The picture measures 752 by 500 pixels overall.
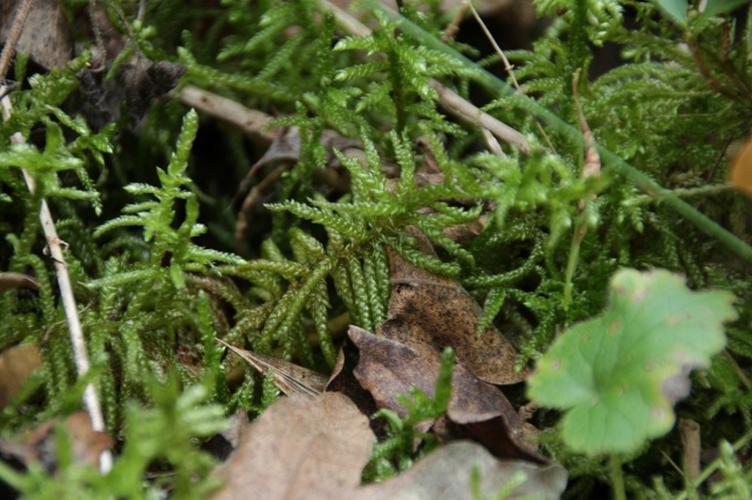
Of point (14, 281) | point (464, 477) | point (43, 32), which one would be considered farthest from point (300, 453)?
point (43, 32)

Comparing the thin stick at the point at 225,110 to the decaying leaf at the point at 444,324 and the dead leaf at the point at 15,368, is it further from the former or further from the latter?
the dead leaf at the point at 15,368

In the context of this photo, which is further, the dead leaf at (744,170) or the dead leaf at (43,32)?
the dead leaf at (43,32)

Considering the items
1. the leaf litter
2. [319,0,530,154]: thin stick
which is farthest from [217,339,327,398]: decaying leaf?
[319,0,530,154]: thin stick

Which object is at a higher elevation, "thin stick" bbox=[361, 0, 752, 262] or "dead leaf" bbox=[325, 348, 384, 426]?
"thin stick" bbox=[361, 0, 752, 262]

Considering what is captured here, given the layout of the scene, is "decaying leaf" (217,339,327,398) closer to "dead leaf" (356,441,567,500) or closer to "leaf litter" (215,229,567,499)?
"leaf litter" (215,229,567,499)

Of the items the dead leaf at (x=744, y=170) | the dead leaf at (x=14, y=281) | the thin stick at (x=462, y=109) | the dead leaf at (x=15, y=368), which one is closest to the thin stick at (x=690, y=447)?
the dead leaf at (x=744, y=170)

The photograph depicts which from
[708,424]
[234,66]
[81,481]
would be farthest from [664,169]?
[81,481]
